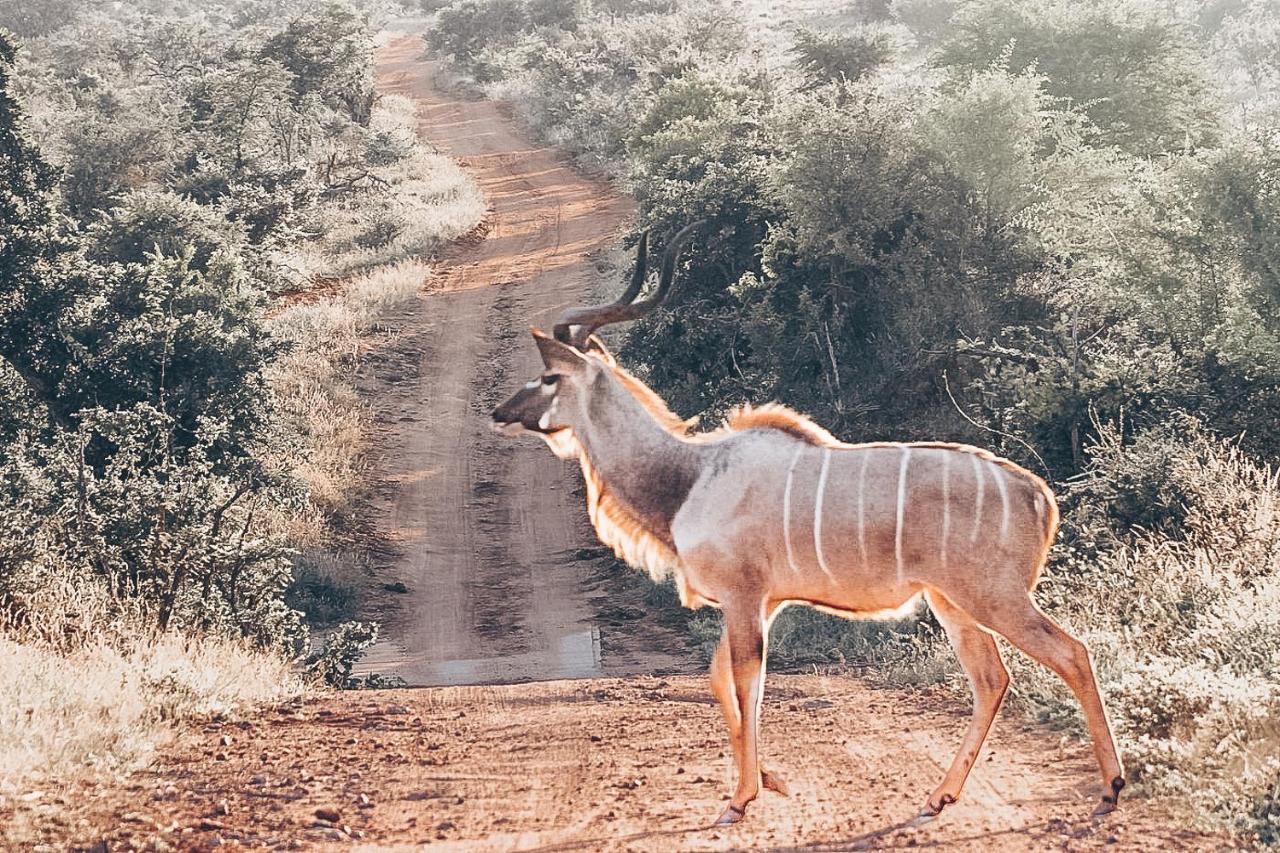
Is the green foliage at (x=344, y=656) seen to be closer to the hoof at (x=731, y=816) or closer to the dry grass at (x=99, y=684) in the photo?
the dry grass at (x=99, y=684)

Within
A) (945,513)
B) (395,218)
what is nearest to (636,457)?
(945,513)

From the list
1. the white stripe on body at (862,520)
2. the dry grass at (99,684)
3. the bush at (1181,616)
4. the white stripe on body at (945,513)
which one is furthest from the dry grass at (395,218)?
the white stripe on body at (945,513)

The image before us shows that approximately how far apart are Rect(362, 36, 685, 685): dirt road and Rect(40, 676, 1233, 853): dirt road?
562cm

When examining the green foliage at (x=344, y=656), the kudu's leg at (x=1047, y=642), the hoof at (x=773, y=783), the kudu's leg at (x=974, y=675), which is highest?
the kudu's leg at (x=1047, y=642)

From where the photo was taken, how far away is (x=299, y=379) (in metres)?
24.5

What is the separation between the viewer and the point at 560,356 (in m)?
7.26

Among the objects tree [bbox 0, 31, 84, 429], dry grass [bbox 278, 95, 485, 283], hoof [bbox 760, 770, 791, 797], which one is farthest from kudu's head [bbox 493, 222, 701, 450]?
dry grass [bbox 278, 95, 485, 283]

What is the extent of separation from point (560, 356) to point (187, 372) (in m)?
12.1

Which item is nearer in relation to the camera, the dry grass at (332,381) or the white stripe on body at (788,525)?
the white stripe on body at (788,525)

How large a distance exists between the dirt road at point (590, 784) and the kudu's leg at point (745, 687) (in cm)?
17

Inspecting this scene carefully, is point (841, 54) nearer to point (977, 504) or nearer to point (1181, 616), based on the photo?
point (1181, 616)

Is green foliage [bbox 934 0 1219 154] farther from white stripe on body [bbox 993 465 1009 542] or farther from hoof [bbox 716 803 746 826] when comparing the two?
hoof [bbox 716 803 746 826]

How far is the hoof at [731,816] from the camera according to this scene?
6.64 metres

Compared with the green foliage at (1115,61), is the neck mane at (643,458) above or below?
above
